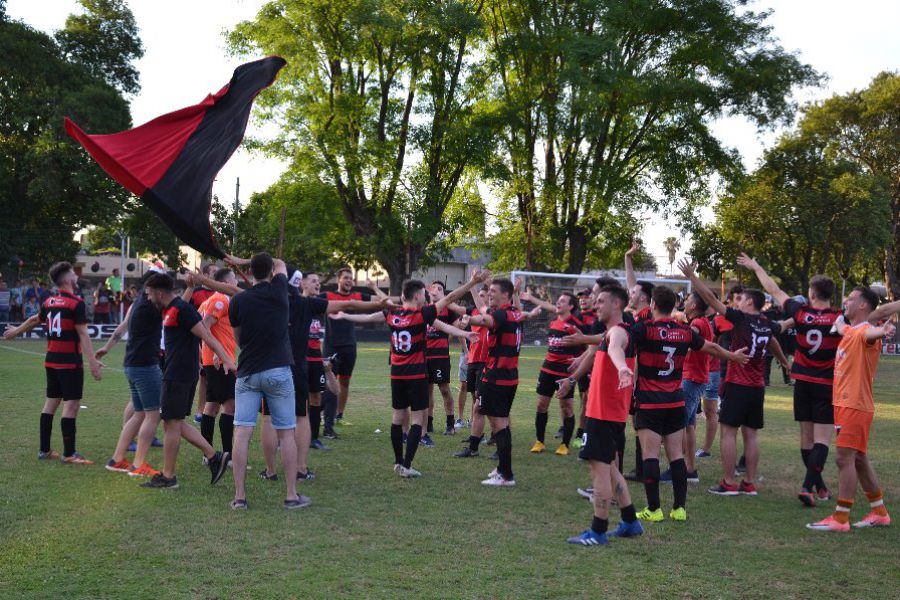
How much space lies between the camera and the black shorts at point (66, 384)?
31.2 ft


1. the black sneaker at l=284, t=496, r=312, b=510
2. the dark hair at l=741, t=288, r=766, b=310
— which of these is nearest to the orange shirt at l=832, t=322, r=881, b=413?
the dark hair at l=741, t=288, r=766, b=310

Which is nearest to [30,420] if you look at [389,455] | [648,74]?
[389,455]

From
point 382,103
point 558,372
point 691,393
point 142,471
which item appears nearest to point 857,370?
point 691,393

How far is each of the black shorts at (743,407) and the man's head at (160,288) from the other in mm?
5968

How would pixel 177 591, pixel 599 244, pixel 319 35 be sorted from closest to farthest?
1. pixel 177 591
2. pixel 319 35
3. pixel 599 244

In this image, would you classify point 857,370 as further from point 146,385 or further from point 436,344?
point 146,385

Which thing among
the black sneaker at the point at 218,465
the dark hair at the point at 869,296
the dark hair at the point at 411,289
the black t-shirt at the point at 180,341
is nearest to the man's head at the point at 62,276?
the black t-shirt at the point at 180,341

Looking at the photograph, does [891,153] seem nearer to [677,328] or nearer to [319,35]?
[319,35]

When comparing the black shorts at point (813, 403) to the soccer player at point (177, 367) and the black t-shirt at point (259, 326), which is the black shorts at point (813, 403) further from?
the soccer player at point (177, 367)

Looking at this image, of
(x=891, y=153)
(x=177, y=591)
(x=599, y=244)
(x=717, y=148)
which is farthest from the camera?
(x=891, y=153)

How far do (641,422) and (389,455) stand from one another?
3.92m

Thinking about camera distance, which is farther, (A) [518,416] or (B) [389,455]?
(A) [518,416]

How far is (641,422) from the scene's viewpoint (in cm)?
755

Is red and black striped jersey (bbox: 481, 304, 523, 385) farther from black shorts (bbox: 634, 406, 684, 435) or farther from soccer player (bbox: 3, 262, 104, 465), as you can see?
soccer player (bbox: 3, 262, 104, 465)
